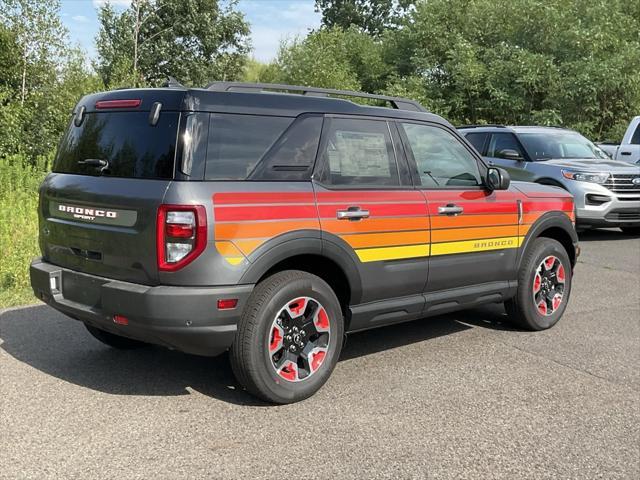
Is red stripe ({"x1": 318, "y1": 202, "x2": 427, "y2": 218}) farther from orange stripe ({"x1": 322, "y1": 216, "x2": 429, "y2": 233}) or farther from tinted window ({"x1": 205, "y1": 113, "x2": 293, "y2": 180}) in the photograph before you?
tinted window ({"x1": 205, "y1": 113, "x2": 293, "y2": 180})

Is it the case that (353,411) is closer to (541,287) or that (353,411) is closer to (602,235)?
(541,287)

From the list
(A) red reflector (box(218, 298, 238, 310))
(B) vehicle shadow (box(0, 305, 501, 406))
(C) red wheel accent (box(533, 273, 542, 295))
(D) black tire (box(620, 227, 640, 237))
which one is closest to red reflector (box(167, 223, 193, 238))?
(A) red reflector (box(218, 298, 238, 310))

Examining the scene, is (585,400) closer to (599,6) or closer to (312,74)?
(599,6)

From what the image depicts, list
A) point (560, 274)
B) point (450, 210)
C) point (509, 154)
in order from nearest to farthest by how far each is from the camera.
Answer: point (450, 210) < point (560, 274) < point (509, 154)

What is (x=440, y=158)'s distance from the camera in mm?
5020

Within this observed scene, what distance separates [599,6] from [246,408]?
23568mm

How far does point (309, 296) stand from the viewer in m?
4.05

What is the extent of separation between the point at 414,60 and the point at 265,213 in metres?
26.7

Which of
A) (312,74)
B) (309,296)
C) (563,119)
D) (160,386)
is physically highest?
(312,74)

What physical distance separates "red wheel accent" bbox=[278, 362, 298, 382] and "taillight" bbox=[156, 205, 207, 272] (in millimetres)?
960

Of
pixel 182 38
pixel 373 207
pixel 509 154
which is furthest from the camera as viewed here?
pixel 182 38

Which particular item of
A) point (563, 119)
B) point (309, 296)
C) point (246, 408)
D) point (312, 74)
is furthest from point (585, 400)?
point (312, 74)

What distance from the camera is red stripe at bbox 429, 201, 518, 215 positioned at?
188 inches

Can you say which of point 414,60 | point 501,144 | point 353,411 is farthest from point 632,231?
point 414,60
